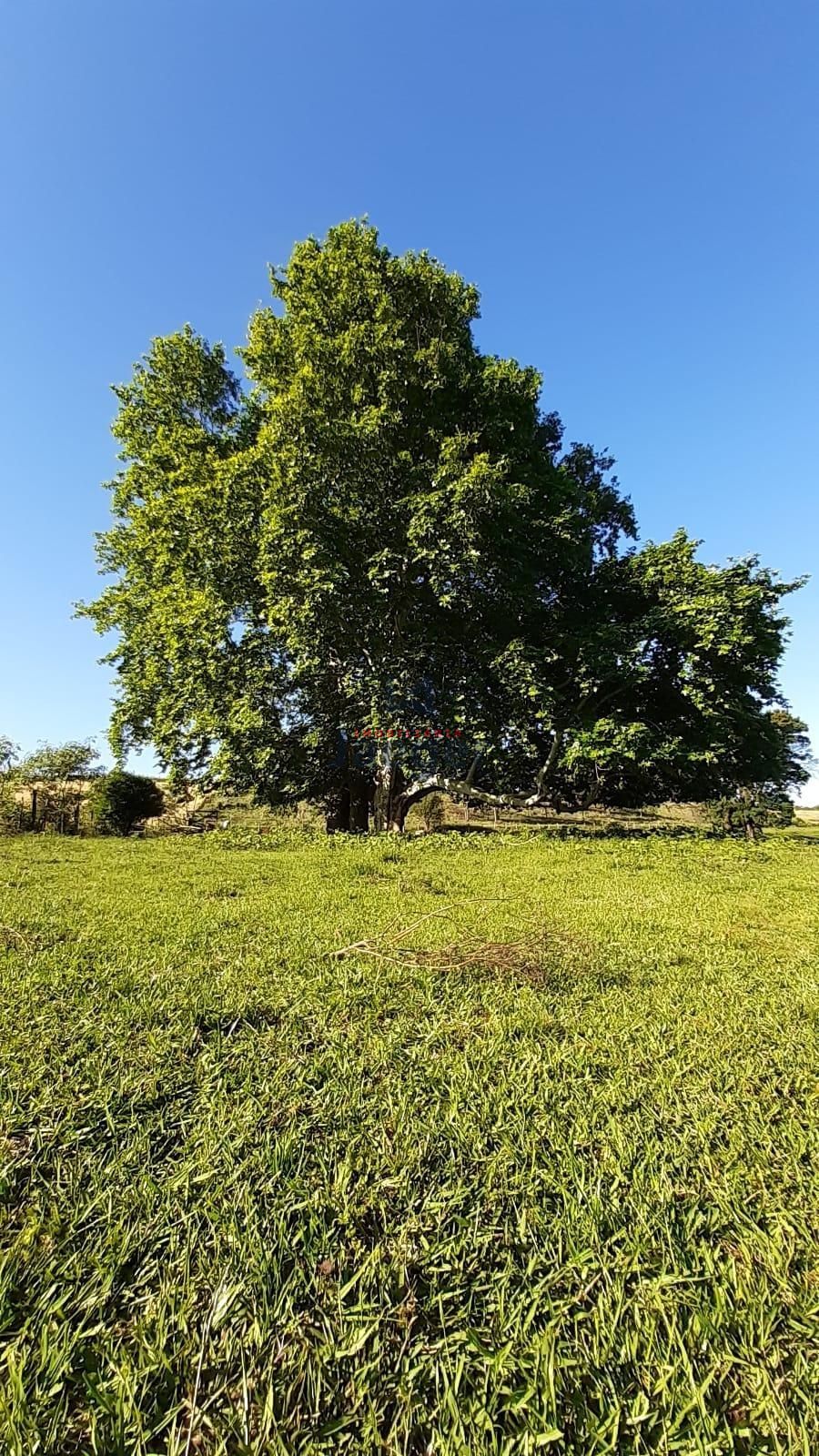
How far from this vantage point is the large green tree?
1220 cm

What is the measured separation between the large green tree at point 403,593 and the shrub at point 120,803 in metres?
Result: 4.61

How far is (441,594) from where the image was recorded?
12539mm

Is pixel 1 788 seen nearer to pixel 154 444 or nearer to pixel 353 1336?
pixel 154 444

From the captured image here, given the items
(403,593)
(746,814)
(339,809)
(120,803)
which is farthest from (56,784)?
(746,814)

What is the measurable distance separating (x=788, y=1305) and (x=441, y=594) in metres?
12.0

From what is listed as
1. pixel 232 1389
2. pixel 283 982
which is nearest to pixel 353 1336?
pixel 232 1389

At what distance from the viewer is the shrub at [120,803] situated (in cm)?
1792

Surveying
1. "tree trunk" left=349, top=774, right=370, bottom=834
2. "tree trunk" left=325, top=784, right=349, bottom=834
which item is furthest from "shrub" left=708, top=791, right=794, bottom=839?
"tree trunk" left=325, top=784, right=349, bottom=834

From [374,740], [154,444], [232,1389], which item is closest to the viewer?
[232,1389]

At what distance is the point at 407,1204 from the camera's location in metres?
1.60

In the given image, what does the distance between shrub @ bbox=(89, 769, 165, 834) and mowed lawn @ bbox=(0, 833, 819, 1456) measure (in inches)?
632

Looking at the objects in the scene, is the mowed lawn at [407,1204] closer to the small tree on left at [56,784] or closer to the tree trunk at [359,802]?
the tree trunk at [359,802]

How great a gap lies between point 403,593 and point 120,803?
11592 millimetres

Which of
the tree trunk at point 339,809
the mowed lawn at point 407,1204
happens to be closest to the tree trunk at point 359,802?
the tree trunk at point 339,809
